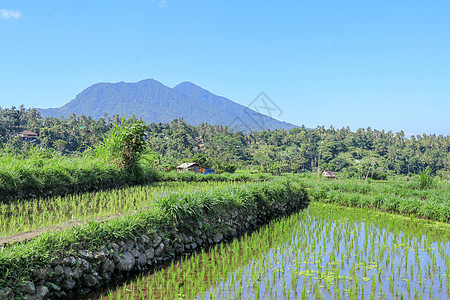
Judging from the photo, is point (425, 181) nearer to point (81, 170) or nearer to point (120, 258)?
point (81, 170)

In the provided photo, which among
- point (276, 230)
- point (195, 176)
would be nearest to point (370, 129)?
point (195, 176)

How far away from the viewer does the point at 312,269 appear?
5160 millimetres

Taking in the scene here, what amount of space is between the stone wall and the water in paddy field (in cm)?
29

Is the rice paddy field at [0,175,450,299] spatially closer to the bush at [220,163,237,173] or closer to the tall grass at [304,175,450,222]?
the tall grass at [304,175,450,222]

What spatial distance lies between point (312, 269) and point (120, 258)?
282 cm

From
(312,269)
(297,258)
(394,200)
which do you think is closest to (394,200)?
(394,200)

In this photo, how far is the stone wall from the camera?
3.75m

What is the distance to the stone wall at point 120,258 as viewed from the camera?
12.3ft

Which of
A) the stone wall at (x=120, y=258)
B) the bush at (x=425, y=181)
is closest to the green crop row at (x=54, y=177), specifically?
the stone wall at (x=120, y=258)

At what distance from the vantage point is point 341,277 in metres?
4.83

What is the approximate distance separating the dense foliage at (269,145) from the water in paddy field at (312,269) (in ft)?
107

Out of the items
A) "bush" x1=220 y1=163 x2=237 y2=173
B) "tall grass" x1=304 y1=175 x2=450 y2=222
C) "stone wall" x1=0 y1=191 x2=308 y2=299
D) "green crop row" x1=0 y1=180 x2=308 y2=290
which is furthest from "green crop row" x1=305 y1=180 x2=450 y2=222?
"bush" x1=220 y1=163 x2=237 y2=173

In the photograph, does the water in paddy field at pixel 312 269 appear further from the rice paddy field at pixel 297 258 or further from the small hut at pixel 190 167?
the small hut at pixel 190 167

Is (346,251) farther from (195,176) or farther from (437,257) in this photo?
(195,176)
